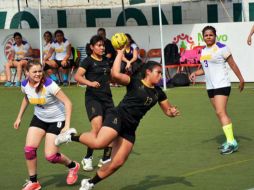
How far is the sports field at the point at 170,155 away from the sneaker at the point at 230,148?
91 mm

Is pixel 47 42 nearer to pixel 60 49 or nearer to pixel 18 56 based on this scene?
pixel 60 49

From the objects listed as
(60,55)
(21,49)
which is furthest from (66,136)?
(21,49)

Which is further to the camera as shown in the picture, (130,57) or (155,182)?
(130,57)

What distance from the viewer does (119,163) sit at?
976 centimetres

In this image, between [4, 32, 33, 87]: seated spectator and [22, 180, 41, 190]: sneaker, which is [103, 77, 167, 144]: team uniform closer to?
[22, 180, 41, 190]: sneaker

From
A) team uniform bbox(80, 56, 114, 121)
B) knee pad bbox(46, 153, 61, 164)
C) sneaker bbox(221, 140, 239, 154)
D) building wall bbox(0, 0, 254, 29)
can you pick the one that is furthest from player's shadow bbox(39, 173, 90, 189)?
building wall bbox(0, 0, 254, 29)

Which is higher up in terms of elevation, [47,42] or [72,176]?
[47,42]

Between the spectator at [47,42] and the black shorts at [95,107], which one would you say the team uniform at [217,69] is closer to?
the black shorts at [95,107]

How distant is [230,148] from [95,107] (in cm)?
247

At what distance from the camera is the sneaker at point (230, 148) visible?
1294 centimetres

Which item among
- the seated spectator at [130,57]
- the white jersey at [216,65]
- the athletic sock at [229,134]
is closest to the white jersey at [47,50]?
the seated spectator at [130,57]

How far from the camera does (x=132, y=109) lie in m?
9.95

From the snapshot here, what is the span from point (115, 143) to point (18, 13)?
20695 millimetres

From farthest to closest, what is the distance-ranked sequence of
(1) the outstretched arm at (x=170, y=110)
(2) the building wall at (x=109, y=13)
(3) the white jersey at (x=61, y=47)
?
(2) the building wall at (x=109, y=13) → (3) the white jersey at (x=61, y=47) → (1) the outstretched arm at (x=170, y=110)
